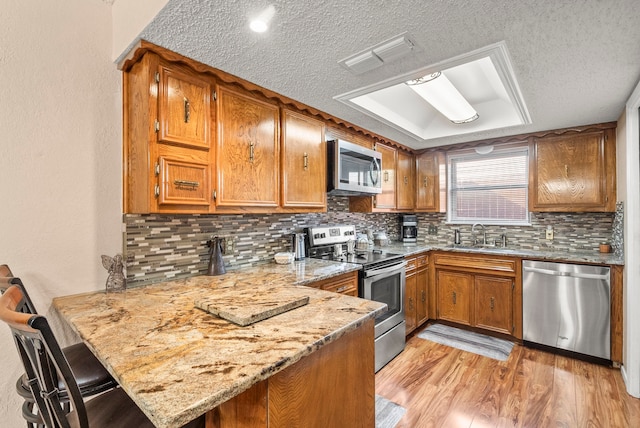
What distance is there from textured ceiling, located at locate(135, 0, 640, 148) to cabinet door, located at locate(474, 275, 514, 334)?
1902 mm

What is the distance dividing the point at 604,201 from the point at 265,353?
348cm

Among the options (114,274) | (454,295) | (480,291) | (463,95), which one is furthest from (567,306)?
(114,274)

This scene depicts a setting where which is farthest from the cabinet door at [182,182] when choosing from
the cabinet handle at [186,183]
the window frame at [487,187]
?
the window frame at [487,187]

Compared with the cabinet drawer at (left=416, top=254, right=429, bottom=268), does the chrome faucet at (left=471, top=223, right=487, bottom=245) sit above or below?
above

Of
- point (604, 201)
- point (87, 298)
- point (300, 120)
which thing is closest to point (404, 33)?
point (300, 120)

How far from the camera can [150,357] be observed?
0.86m

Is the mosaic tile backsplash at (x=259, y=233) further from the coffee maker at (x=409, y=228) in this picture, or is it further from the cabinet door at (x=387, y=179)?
the cabinet door at (x=387, y=179)

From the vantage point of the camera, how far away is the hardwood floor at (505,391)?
192 cm

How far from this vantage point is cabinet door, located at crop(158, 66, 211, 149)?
1.54 meters

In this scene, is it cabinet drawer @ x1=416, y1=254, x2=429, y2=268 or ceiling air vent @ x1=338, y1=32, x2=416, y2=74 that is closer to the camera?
ceiling air vent @ x1=338, y1=32, x2=416, y2=74

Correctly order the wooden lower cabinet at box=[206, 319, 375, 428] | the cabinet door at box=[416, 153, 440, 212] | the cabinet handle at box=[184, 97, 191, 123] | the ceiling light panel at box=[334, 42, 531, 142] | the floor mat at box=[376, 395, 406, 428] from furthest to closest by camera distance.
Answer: the cabinet door at box=[416, 153, 440, 212] → the ceiling light panel at box=[334, 42, 531, 142] → the floor mat at box=[376, 395, 406, 428] → the cabinet handle at box=[184, 97, 191, 123] → the wooden lower cabinet at box=[206, 319, 375, 428]

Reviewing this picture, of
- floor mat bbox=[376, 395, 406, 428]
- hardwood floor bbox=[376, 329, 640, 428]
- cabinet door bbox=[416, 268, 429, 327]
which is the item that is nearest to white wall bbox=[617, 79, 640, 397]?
hardwood floor bbox=[376, 329, 640, 428]

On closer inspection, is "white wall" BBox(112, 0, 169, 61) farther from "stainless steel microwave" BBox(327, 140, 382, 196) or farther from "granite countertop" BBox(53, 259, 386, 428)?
"stainless steel microwave" BBox(327, 140, 382, 196)

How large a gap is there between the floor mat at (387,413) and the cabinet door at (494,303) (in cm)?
166
